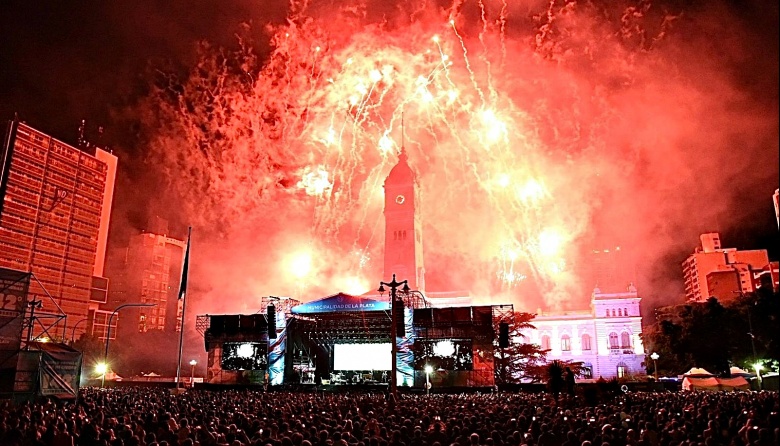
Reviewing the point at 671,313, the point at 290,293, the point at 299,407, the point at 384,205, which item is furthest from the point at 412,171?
the point at 299,407

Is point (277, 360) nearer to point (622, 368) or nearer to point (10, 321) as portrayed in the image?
point (10, 321)

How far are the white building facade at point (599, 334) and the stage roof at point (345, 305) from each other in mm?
37540

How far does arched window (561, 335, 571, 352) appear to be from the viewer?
253 feet

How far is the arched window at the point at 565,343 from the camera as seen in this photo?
77.2m

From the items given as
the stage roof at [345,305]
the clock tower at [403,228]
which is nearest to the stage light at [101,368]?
the stage roof at [345,305]

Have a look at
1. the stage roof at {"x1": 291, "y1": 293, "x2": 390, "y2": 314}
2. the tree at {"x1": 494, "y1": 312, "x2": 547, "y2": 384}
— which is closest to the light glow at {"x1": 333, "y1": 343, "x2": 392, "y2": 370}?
the stage roof at {"x1": 291, "y1": 293, "x2": 390, "y2": 314}

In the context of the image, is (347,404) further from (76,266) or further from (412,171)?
(76,266)

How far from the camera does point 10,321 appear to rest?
82.1 ft

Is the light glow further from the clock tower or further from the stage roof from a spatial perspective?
the clock tower

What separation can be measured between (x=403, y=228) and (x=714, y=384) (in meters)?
53.7

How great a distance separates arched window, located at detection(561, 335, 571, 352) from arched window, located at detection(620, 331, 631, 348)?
6668 millimetres

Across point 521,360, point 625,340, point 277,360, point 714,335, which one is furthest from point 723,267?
point 277,360

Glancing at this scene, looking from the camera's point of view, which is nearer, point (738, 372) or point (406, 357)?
point (406, 357)

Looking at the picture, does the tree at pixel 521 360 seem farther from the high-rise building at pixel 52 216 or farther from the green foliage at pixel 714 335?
the high-rise building at pixel 52 216
